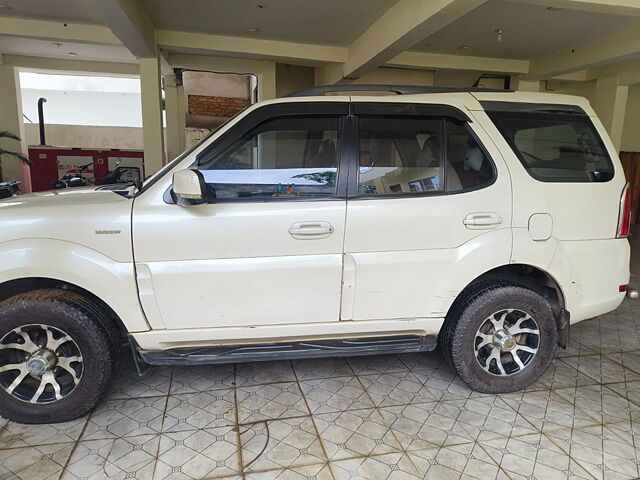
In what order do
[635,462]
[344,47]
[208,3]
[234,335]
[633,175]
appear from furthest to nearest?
[633,175]
[344,47]
[208,3]
[234,335]
[635,462]

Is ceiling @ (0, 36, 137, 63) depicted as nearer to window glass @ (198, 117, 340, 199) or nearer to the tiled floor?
window glass @ (198, 117, 340, 199)

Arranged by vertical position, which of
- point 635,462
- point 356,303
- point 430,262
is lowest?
point 635,462

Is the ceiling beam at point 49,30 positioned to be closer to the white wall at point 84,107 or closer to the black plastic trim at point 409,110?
the black plastic trim at point 409,110

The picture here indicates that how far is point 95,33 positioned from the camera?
7.65m

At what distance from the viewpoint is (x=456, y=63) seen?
9.33 meters

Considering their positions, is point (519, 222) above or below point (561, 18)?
below

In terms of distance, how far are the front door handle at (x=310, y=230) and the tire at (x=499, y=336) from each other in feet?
3.56

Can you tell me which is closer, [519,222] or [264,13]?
[519,222]

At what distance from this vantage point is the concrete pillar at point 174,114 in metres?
10.5

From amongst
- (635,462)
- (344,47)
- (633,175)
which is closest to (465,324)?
(635,462)

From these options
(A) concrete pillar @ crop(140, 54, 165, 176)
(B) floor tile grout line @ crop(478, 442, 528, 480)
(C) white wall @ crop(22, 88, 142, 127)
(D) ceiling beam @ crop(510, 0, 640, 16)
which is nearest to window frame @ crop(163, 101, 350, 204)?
(B) floor tile grout line @ crop(478, 442, 528, 480)

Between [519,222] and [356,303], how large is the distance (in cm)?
117

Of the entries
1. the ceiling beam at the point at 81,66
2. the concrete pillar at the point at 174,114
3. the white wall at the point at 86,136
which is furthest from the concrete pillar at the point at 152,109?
the white wall at the point at 86,136

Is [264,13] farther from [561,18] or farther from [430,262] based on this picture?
[430,262]
